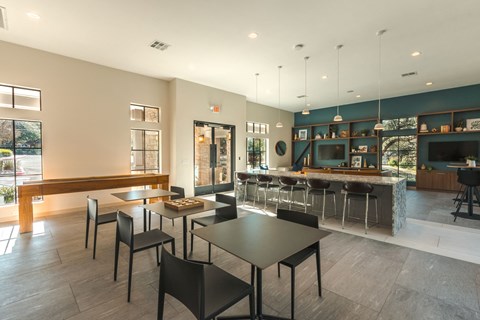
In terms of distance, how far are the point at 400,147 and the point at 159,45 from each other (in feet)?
29.5

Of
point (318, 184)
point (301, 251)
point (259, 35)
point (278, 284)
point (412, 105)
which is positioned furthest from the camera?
point (412, 105)

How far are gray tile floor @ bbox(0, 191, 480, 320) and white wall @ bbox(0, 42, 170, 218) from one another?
2124 millimetres

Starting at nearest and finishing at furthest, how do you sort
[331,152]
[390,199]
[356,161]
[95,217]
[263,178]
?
1. [95,217]
2. [390,199]
3. [263,178]
4. [356,161]
5. [331,152]

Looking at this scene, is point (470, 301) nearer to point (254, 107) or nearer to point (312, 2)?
point (312, 2)

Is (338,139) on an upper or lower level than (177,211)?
upper

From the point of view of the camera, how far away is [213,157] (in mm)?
7613

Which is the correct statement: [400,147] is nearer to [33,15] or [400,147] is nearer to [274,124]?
[274,124]

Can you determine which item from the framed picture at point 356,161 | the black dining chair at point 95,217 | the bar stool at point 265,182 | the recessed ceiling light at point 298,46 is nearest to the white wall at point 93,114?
the bar stool at point 265,182

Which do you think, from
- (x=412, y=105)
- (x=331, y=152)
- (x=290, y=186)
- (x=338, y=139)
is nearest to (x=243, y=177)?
(x=290, y=186)

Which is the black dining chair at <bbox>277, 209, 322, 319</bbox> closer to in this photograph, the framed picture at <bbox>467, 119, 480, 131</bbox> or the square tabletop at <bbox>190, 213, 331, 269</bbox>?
the square tabletop at <bbox>190, 213, 331, 269</bbox>

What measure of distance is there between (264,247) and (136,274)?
184 centimetres

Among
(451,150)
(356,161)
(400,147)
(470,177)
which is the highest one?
(400,147)

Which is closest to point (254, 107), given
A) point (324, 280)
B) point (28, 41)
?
point (28, 41)

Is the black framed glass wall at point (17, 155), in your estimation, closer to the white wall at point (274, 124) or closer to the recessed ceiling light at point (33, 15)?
the recessed ceiling light at point (33, 15)
